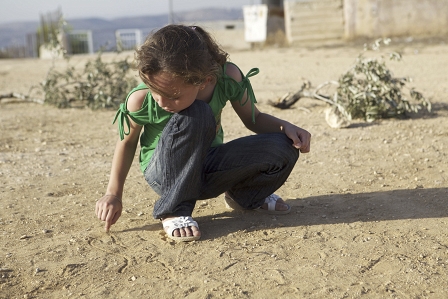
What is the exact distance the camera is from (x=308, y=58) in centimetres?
1116

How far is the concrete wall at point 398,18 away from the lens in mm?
13750

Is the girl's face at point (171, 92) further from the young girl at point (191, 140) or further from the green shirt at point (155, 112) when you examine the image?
the green shirt at point (155, 112)

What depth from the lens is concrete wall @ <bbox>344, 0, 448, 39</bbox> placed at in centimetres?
1375

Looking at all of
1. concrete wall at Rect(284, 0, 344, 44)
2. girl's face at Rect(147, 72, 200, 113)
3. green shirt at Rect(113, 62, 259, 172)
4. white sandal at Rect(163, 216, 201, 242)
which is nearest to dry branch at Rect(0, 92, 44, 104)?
green shirt at Rect(113, 62, 259, 172)

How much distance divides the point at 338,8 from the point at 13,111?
32.5ft

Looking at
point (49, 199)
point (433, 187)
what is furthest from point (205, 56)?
point (433, 187)

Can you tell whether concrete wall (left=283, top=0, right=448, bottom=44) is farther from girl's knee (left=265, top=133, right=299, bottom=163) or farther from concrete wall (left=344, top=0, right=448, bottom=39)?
girl's knee (left=265, top=133, right=299, bottom=163)

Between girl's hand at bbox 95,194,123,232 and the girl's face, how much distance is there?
1.60ft

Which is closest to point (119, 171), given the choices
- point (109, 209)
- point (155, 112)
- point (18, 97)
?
point (109, 209)

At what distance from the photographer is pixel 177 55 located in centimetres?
241

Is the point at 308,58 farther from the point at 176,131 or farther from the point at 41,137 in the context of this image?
the point at 176,131

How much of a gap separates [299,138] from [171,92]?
0.69 m

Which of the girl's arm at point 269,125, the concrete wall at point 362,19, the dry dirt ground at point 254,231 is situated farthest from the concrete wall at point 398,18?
the girl's arm at point 269,125

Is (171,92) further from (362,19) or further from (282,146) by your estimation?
(362,19)
